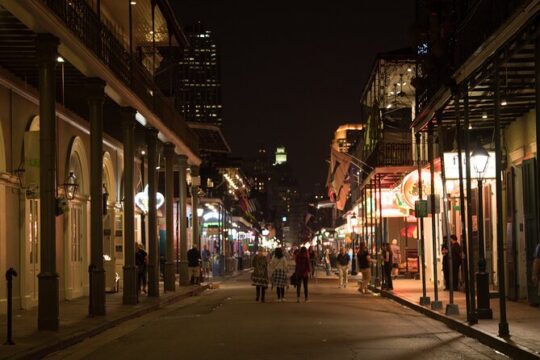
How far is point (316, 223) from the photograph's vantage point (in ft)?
445

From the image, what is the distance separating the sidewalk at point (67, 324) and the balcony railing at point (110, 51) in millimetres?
5828

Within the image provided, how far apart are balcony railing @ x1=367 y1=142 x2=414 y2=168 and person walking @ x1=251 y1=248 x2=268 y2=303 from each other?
29.2 feet

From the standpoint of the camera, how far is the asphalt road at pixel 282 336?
1398 centimetres

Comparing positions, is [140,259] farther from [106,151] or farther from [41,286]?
[41,286]

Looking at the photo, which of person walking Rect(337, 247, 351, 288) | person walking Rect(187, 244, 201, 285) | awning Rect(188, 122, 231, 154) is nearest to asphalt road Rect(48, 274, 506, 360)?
person walking Rect(187, 244, 201, 285)

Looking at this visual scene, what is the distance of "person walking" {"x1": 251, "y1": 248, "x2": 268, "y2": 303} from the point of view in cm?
2803

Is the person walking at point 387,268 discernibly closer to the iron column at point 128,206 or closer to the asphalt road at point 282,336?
the asphalt road at point 282,336

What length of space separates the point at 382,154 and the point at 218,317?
16487 mm

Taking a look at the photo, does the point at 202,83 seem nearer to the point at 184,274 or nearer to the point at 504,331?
the point at 184,274

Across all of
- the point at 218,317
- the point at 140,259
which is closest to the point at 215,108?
the point at 140,259

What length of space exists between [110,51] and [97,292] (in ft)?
19.2

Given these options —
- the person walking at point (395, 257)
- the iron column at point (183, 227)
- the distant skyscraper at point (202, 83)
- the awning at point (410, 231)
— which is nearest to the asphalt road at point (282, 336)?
the iron column at point (183, 227)

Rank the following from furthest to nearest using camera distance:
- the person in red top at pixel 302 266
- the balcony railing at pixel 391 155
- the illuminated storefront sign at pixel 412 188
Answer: the balcony railing at pixel 391 155, the person in red top at pixel 302 266, the illuminated storefront sign at pixel 412 188

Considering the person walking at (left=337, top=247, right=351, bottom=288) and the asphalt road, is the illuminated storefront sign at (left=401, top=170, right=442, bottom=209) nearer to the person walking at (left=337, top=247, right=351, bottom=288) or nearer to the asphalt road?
the asphalt road
